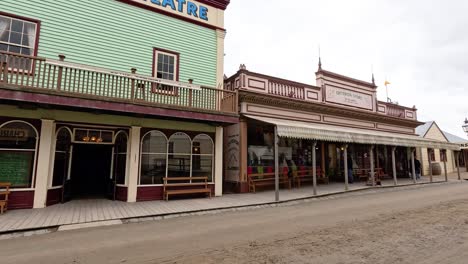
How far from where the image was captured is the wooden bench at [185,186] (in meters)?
9.97

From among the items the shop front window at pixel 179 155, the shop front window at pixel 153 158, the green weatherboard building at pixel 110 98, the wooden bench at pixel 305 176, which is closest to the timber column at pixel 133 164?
the green weatherboard building at pixel 110 98

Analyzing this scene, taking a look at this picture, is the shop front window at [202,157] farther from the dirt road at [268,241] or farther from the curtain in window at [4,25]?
the curtain in window at [4,25]

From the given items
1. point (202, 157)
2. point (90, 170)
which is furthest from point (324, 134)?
point (90, 170)

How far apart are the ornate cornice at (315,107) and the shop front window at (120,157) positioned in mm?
5443

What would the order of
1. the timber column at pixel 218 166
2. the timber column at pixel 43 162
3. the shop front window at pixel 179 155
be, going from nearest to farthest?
the timber column at pixel 43 162 < the shop front window at pixel 179 155 < the timber column at pixel 218 166

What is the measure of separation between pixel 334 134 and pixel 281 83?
12.6ft

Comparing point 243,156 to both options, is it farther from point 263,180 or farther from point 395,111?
point 395,111

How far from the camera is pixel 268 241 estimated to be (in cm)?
510

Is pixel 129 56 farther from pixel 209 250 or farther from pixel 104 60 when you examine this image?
pixel 209 250

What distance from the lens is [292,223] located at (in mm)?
6605

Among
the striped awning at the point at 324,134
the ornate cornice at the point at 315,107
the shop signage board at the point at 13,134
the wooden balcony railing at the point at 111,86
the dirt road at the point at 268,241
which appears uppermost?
the ornate cornice at the point at 315,107

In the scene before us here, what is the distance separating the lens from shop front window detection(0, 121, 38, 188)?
7.93 m

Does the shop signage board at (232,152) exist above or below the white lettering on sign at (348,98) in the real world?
below

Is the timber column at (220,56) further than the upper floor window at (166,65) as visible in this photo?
Yes
